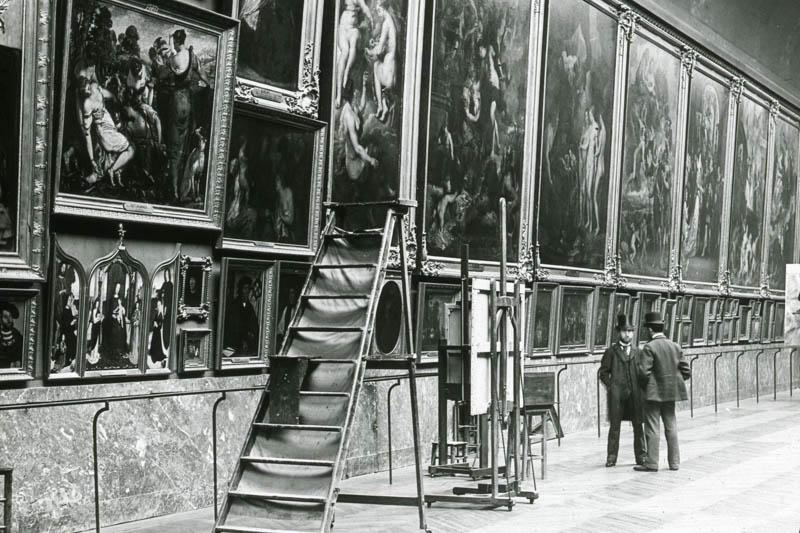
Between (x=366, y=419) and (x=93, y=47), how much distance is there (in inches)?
210

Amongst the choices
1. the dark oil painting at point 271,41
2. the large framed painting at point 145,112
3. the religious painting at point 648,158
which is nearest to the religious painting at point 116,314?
the large framed painting at point 145,112

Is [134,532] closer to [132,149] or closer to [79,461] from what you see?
[79,461]

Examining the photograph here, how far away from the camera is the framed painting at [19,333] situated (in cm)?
752

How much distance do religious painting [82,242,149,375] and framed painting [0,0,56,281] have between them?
72 centimetres

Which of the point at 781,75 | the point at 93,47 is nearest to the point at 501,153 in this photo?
the point at 93,47

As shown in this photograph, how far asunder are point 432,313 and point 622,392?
2551mm

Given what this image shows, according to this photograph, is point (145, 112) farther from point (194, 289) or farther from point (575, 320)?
point (575, 320)

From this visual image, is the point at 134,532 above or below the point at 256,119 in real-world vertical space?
below

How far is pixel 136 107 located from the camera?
27.8 ft

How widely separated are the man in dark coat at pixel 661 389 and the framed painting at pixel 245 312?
15.6ft

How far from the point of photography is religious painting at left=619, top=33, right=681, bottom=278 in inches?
712

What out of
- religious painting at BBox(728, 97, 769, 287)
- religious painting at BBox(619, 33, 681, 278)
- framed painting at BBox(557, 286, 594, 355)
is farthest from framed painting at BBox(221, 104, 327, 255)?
religious painting at BBox(728, 97, 769, 287)

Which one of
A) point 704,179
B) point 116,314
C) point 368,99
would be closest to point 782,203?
point 704,179

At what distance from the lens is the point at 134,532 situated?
8.03 meters
